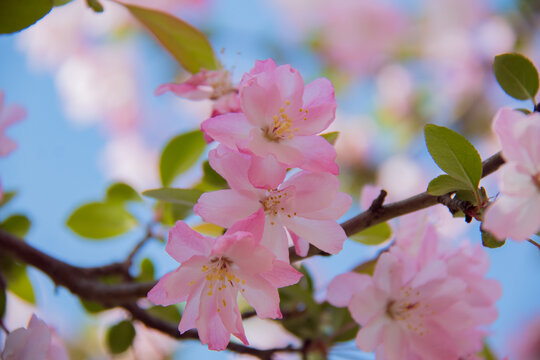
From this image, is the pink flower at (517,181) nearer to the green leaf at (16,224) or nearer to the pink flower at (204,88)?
the pink flower at (204,88)

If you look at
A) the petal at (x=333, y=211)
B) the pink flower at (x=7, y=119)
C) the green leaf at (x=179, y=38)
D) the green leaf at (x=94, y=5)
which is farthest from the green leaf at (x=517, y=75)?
the pink flower at (x=7, y=119)

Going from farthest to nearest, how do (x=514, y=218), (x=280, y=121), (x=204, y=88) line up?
(x=204, y=88), (x=280, y=121), (x=514, y=218)

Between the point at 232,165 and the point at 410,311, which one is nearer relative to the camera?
the point at 232,165

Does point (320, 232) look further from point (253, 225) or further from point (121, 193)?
point (121, 193)

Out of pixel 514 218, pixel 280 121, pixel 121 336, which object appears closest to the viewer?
pixel 514 218

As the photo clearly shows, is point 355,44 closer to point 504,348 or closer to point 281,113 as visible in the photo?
point 504,348

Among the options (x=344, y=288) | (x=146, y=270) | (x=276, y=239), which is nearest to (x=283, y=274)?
(x=276, y=239)
